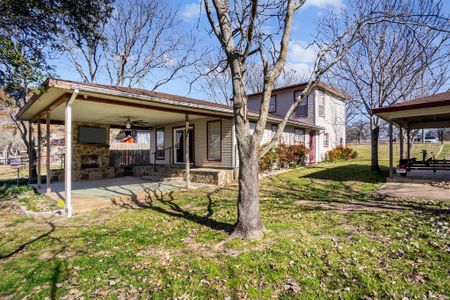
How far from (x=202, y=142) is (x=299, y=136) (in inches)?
279

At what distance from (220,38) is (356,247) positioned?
3840 mm

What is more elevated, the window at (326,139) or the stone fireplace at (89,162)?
the window at (326,139)

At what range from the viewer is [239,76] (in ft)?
13.3

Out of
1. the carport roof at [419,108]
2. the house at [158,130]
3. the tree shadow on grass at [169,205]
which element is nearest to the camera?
the tree shadow on grass at [169,205]

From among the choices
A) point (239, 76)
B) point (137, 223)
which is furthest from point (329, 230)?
point (137, 223)

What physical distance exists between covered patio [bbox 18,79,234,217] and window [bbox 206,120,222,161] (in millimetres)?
322

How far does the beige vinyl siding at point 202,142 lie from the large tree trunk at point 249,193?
6.86m

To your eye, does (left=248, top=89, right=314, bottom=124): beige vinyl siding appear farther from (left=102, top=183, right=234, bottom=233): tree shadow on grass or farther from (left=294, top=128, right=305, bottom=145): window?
(left=102, top=183, right=234, bottom=233): tree shadow on grass

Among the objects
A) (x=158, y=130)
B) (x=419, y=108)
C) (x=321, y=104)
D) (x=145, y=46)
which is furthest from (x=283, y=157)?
(x=145, y=46)

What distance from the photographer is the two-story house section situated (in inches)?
676

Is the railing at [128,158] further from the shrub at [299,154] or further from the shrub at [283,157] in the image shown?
the shrub at [299,154]

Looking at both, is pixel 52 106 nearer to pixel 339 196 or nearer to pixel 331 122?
pixel 339 196

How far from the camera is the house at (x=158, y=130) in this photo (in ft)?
23.7

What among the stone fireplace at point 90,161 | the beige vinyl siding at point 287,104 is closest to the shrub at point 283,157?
the beige vinyl siding at point 287,104
